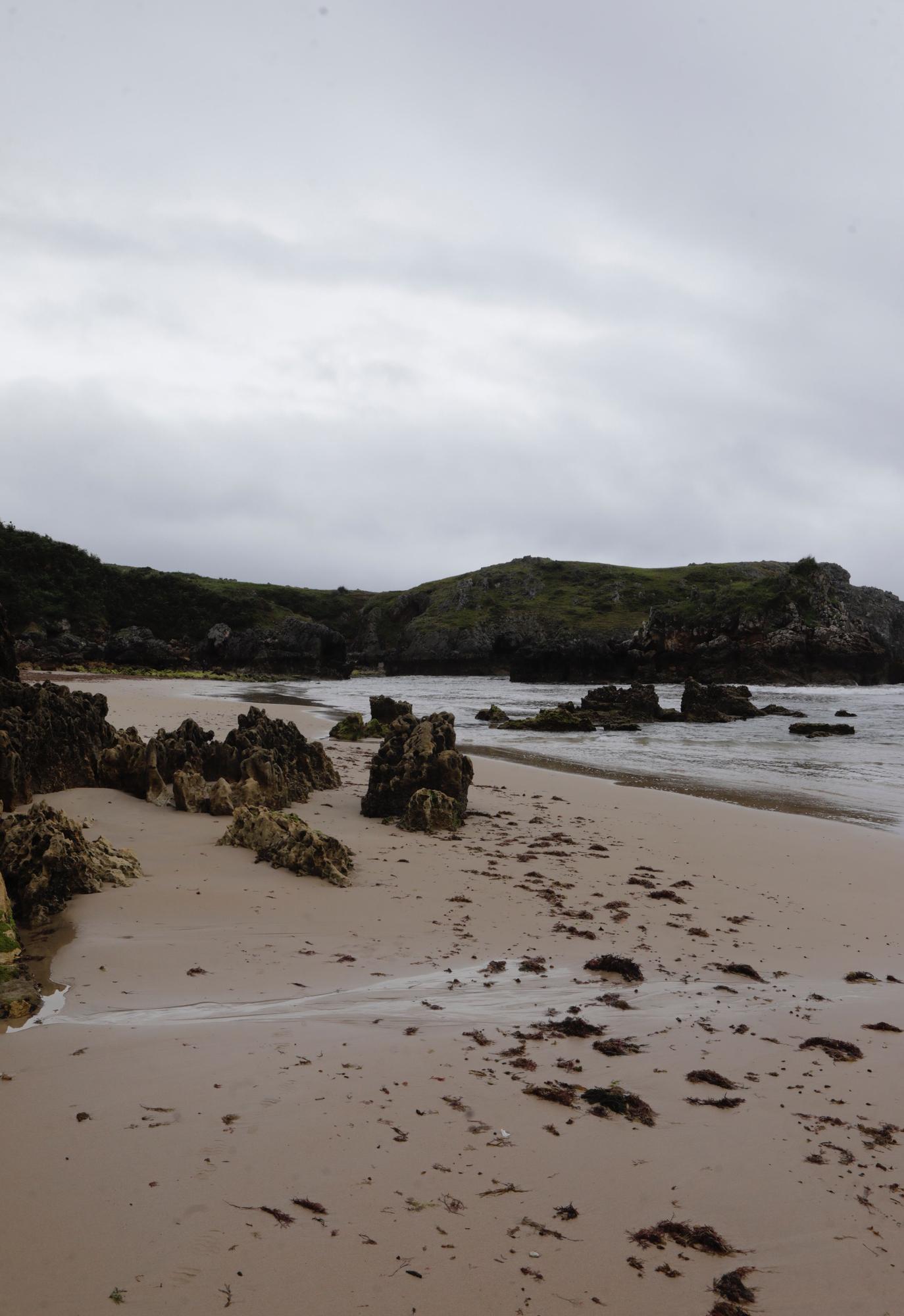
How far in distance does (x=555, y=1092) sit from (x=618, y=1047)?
0.64 m

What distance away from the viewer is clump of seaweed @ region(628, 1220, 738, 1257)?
2535mm

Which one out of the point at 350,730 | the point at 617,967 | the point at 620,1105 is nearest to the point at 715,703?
the point at 350,730

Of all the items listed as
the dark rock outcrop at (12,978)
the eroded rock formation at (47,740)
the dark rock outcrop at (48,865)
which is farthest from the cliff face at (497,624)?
the dark rock outcrop at (12,978)

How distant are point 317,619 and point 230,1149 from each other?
11690 cm

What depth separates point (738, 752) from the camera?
21453 mm

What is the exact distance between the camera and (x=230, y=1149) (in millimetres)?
2863

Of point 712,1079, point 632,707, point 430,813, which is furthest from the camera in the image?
point 632,707

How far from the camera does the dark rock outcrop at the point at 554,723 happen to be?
27.9 metres

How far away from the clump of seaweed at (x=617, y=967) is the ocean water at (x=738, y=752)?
305 inches

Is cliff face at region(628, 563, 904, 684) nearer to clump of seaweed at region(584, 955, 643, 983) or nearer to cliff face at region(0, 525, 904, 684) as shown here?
cliff face at region(0, 525, 904, 684)

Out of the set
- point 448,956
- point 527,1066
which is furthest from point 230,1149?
point 448,956

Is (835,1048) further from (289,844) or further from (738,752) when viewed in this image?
(738,752)

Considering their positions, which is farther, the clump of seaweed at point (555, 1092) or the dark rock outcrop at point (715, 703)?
the dark rock outcrop at point (715, 703)

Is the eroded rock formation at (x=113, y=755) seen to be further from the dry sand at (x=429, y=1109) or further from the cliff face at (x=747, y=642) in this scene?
the cliff face at (x=747, y=642)
